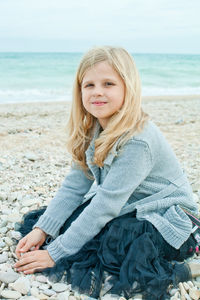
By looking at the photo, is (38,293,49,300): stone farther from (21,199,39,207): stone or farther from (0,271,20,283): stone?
(21,199,39,207): stone

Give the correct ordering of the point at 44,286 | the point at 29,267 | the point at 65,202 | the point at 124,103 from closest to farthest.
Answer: the point at 44,286, the point at 29,267, the point at 124,103, the point at 65,202

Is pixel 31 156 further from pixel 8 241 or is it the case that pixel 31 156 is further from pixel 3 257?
pixel 3 257

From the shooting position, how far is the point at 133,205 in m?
Answer: 2.26

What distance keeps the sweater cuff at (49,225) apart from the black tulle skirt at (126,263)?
1.17 feet

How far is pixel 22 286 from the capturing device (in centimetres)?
196

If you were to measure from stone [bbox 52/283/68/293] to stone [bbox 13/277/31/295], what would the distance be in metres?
0.14

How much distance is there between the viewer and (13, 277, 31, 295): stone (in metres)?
1.95

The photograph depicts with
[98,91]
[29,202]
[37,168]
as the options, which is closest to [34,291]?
[98,91]

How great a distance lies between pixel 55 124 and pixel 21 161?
2823mm

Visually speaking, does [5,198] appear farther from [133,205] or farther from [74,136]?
[133,205]

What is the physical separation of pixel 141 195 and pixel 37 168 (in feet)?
7.53

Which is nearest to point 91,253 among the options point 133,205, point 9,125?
point 133,205

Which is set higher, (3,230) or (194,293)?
(194,293)

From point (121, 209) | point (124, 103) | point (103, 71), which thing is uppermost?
point (103, 71)
